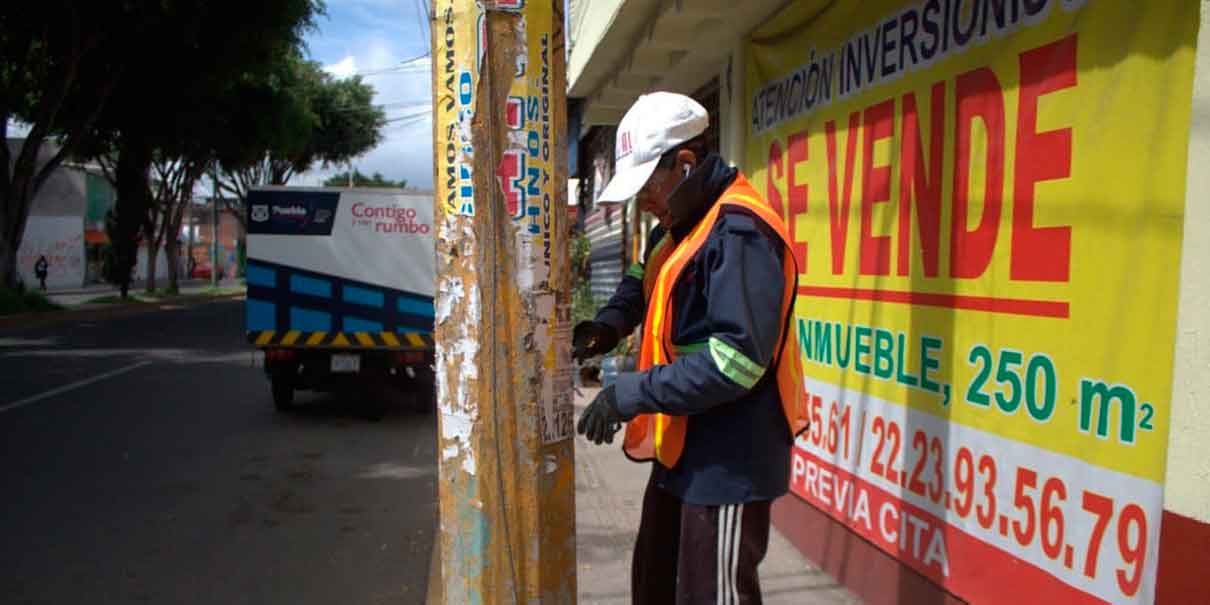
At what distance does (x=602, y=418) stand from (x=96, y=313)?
23.8 m

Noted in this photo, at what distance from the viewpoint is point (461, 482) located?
2.11 metres

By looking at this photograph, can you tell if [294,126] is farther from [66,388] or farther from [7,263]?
[66,388]

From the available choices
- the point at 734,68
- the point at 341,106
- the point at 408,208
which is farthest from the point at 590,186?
the point at 341,106

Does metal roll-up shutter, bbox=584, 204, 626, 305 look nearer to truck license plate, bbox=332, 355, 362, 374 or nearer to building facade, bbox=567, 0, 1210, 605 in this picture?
truck license plate, bbox=332, 355, 362, 374

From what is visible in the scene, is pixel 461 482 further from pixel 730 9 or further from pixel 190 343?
pixel 190 343

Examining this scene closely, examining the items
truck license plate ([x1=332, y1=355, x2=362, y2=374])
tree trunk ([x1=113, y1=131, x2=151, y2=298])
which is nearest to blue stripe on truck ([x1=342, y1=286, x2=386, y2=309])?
truck license plate ([x1=332, y1=355, x2=362, y2=374])

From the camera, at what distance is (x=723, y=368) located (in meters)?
2.10

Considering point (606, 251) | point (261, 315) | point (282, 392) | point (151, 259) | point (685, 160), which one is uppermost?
point (685, 160)

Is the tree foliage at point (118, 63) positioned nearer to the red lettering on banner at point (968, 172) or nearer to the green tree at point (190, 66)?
the green tree at point (190, 66)

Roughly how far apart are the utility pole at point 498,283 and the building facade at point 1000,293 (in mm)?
1548

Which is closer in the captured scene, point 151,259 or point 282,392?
point 282,392

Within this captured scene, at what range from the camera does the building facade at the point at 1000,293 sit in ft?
7.43

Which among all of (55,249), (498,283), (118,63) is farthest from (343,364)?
(55,249)

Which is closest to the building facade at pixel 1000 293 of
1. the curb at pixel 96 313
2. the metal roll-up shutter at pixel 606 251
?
the metal roll-up shutter at pixel 606 251
